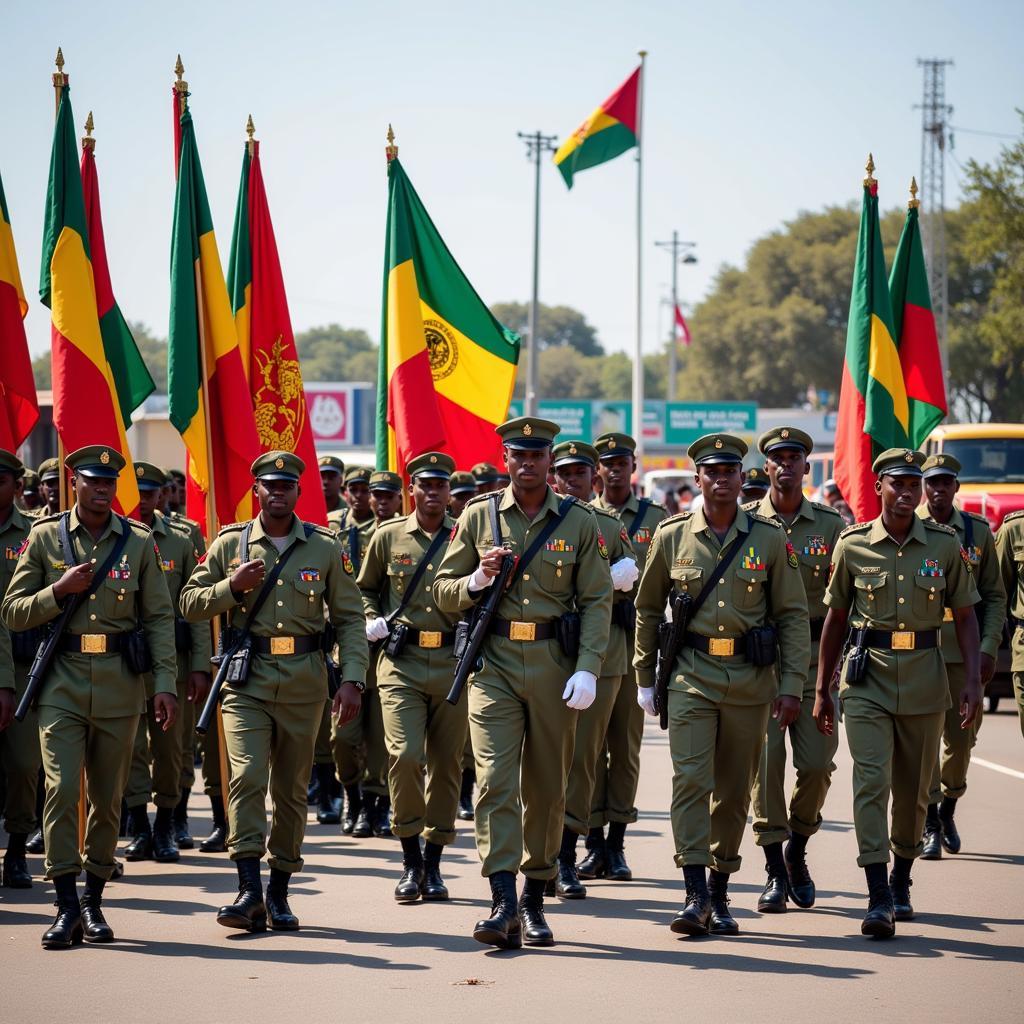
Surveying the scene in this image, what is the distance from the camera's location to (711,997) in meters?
6.73

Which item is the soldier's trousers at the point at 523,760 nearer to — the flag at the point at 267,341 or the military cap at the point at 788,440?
the military cap at the point at 788,440

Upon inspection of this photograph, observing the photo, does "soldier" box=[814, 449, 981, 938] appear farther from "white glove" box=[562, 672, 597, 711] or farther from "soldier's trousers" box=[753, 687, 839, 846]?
"white glove" box=[562, 672, 597, 711]

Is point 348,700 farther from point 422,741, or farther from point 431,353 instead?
point 431,353

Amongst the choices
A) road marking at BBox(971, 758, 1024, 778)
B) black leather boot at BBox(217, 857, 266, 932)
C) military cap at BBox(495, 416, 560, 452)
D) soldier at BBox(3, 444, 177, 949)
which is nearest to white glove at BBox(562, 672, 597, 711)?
military cap at BBox(495, 416, 560, 452)

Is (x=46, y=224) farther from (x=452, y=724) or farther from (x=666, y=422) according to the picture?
(x=666, y=422)

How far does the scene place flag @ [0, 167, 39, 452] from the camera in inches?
412

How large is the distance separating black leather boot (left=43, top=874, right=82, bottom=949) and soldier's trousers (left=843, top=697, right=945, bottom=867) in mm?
3711

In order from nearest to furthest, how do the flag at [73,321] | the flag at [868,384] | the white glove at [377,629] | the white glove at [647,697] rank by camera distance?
the white glove at [647,697] < the white glove at [377,629] < the flag at [73,321] < the flag at [868,384]

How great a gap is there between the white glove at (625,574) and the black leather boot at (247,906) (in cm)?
254

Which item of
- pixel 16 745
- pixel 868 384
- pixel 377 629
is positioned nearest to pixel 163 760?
pixel 16 745

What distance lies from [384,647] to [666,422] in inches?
2230

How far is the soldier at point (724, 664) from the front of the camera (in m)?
7.95

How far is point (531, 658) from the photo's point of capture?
783cm

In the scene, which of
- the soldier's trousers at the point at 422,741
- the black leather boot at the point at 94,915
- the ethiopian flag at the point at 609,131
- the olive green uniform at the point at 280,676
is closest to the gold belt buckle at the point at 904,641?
the soldier's trousers at the point at 422,741
